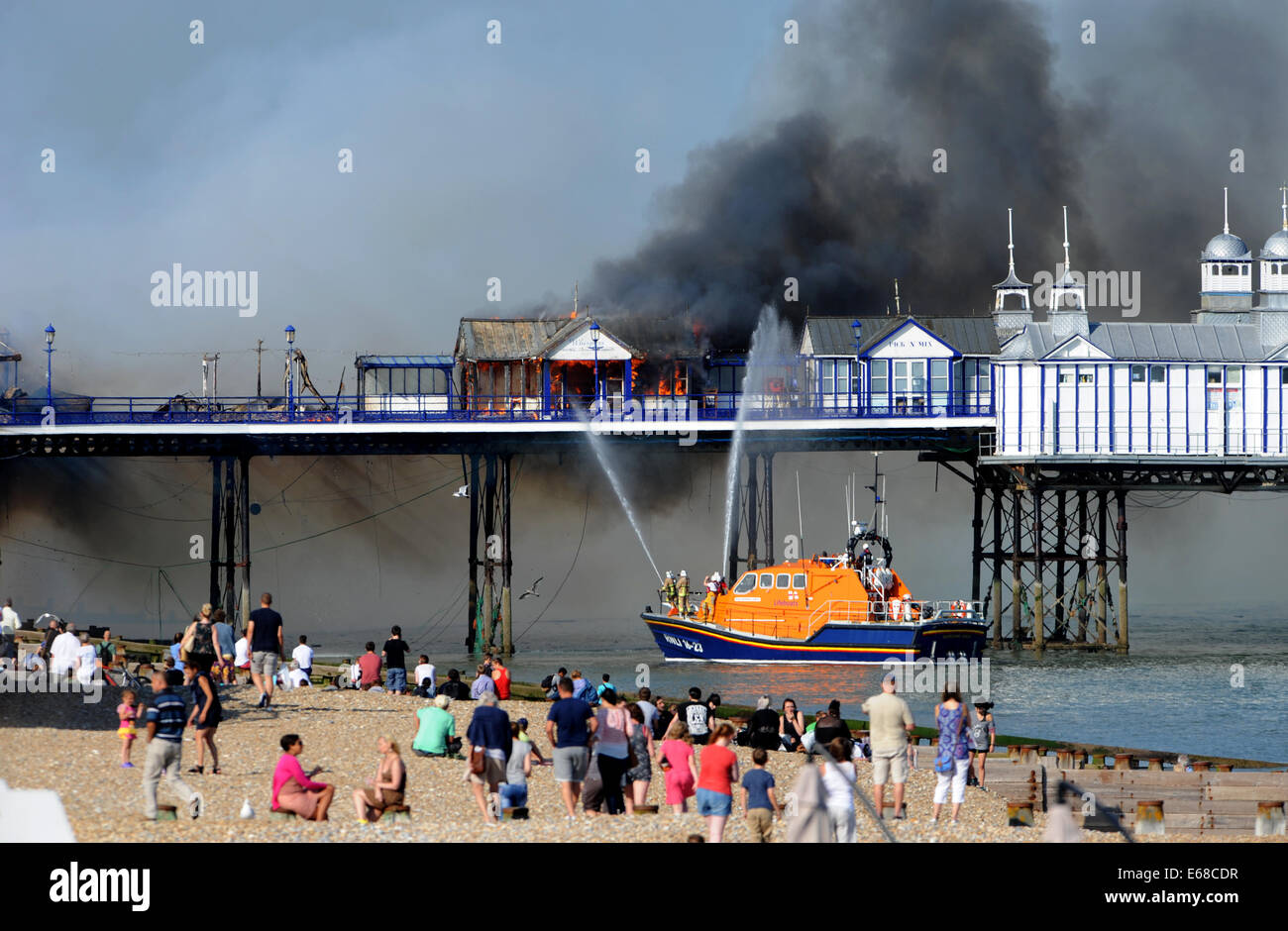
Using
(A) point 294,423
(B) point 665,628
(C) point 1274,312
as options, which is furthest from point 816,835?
(C) point 1274,312

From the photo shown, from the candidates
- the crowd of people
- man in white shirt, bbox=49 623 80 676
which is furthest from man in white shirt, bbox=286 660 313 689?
the crowd of people

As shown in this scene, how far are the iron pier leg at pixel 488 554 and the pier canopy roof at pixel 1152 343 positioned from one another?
67.1 ft

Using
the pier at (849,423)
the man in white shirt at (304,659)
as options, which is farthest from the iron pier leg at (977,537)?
the man in white shirt at (304,659)

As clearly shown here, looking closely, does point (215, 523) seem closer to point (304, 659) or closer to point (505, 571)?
point (505, 571)

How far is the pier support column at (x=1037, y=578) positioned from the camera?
7088 cm

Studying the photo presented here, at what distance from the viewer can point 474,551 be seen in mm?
71750

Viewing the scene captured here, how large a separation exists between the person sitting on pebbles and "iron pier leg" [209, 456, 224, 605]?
45.4 meters

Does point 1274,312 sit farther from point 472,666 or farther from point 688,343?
point 472,666

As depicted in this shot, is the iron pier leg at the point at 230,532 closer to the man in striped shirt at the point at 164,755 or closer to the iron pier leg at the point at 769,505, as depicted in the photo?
the iron pier leg at the point at 769,505

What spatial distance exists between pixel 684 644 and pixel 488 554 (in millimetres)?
9098

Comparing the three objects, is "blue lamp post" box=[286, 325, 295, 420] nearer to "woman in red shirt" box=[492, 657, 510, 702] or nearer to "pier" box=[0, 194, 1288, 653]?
"pier" box=[0, 194, 1288, 653]

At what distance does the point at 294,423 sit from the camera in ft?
228

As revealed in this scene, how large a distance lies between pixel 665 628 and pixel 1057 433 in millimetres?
16885

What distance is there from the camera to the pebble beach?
24.2 metres
